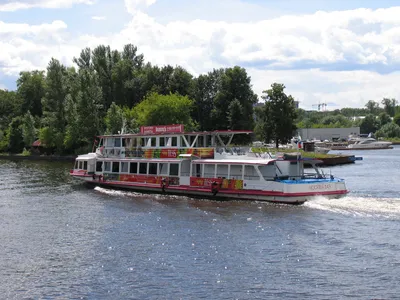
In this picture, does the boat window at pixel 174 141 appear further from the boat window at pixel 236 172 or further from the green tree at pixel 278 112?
the green tree at pixel 278 112

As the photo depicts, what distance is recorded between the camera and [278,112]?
9925cm

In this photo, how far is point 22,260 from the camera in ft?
88.7

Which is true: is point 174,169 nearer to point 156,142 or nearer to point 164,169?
point 164,169

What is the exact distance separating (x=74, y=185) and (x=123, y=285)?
36.0 meters

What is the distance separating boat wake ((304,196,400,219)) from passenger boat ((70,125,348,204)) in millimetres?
1119

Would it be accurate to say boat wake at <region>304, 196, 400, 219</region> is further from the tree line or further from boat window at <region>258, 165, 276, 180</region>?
the tree line

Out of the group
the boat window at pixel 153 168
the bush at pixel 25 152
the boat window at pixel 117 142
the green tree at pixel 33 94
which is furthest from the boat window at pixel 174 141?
the green tree at pixel 33 94

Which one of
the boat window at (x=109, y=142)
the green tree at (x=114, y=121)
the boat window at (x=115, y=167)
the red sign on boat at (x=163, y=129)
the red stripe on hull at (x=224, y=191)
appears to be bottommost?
the red stripe on hull at (x=224, y=191)

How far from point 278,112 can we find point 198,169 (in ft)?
181

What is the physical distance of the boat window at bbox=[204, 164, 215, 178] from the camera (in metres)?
45.7

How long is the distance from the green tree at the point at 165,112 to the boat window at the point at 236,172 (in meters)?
49.5

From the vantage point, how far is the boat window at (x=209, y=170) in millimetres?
45688

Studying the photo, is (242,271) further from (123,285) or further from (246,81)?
(246,81)

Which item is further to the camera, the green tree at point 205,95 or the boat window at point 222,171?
the green tree at point 205,95
